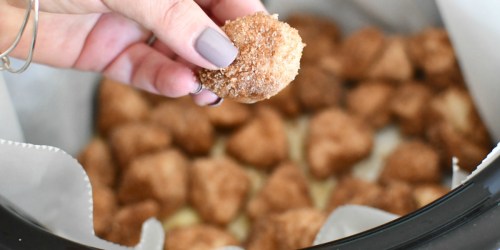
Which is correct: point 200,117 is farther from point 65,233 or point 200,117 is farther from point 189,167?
point 65,233

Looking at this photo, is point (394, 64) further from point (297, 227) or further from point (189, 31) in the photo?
point (189, 31)

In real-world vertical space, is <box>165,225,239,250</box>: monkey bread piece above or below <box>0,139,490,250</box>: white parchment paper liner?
above

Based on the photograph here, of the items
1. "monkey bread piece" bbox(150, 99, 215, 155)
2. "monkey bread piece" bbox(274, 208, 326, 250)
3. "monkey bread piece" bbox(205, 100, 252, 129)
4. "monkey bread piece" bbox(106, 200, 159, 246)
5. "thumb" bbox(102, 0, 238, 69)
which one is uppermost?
"monkey bread piece" bbox(205, 100, 252, 129)

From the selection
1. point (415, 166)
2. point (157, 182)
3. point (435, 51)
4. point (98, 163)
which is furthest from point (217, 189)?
point (435, 51)

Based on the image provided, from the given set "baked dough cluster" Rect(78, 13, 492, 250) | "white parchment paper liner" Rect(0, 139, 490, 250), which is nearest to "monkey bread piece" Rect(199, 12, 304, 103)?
"white parchment paper liner" Rect(0, 139, 490, 250)

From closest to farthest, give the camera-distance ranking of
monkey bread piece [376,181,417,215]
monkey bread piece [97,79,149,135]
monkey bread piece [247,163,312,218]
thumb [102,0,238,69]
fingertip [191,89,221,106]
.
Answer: thumb [102,0,238,69], fingertip [191,89,221,106], monkey bread piece [376,181,417,215], monkey bread piece [247,163,312,218], monkey bread piece [97,79,149,135]

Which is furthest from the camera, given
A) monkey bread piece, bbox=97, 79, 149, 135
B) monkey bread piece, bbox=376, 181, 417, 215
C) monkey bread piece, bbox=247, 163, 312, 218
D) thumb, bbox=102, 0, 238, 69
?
monkey bread piece, bbox=97, 79, 149, 135

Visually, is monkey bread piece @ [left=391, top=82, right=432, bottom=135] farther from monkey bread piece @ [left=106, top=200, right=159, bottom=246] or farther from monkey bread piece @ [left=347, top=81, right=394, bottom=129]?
monkey bread piece @ [left=106, top=200, right=159, bottom=246]

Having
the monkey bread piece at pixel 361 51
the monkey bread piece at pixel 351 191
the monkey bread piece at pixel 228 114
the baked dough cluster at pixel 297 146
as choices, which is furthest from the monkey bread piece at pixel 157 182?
the monkey bread piece at pixel 361 51
